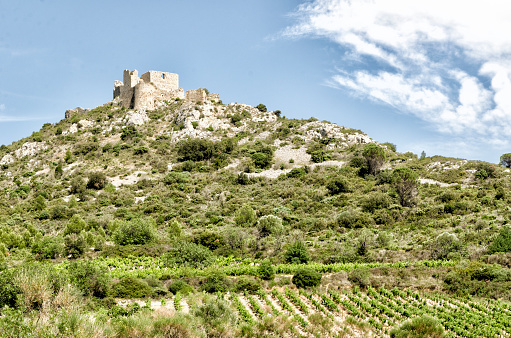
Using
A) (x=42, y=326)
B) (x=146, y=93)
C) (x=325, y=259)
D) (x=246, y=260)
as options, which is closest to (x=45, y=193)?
(x=146, y=93)

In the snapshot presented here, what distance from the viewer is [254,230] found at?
38531mm

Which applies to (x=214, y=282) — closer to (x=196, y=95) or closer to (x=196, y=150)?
(x=196, y=150)

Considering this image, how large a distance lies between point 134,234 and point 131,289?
16.1 metres

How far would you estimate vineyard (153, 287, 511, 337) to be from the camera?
55.6 feet

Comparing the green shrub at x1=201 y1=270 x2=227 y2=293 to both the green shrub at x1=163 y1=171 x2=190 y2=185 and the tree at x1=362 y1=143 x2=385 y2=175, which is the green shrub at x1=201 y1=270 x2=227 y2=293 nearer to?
the green shrub at x1=163 y1=171 x2=190 y2=185

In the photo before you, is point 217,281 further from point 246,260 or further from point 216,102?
point 216,102

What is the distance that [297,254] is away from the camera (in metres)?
30.0

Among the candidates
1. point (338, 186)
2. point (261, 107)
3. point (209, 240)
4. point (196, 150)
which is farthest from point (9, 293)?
point (261, 107)

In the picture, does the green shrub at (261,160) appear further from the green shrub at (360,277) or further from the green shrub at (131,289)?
the green shrub at (131,289)

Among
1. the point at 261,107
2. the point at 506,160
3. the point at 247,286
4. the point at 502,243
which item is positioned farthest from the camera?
the point at 261,107

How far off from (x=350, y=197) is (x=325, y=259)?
1912 centimetres

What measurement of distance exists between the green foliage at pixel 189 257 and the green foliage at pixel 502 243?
19.7 metres

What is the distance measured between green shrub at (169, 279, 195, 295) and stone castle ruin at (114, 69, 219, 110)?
60.2 metres

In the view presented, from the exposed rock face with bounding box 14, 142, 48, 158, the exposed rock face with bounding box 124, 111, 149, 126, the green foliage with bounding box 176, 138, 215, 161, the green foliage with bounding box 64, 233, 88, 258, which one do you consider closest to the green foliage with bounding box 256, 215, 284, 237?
the green foliage with bounding box 64, 233, 88, 258
